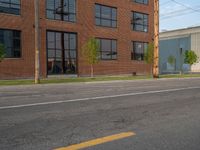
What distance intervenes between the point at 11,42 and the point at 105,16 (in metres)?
12.7

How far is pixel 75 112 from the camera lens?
338 inches

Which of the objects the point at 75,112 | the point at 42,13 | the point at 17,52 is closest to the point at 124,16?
the point at 42,13

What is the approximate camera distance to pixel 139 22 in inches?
1645

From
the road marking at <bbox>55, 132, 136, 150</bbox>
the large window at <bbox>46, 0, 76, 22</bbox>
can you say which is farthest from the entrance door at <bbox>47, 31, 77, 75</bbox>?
→ the road marking at <bbox>55, 132, 136, 150</bbox>

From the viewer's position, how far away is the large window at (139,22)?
134 feet

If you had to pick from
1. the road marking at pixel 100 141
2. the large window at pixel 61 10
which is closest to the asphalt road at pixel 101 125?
the road marking at pixel 100 141

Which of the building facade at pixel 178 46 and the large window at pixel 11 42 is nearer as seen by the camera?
the large window at pixel 11 42

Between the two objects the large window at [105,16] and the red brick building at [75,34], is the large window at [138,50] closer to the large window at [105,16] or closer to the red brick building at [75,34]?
the red brick building at [75,34]

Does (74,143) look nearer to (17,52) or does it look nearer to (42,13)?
(17,52)

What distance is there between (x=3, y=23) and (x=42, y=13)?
14.5 ft

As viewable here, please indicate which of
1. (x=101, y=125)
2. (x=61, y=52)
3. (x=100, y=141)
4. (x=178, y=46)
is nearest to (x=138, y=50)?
(x=61, y=52)

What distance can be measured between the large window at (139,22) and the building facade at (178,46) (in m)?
23.6

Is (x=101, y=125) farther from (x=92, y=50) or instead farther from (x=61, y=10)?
(x=61, y=10)

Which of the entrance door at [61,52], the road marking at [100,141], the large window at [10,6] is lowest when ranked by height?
the road marking at [100,141]
